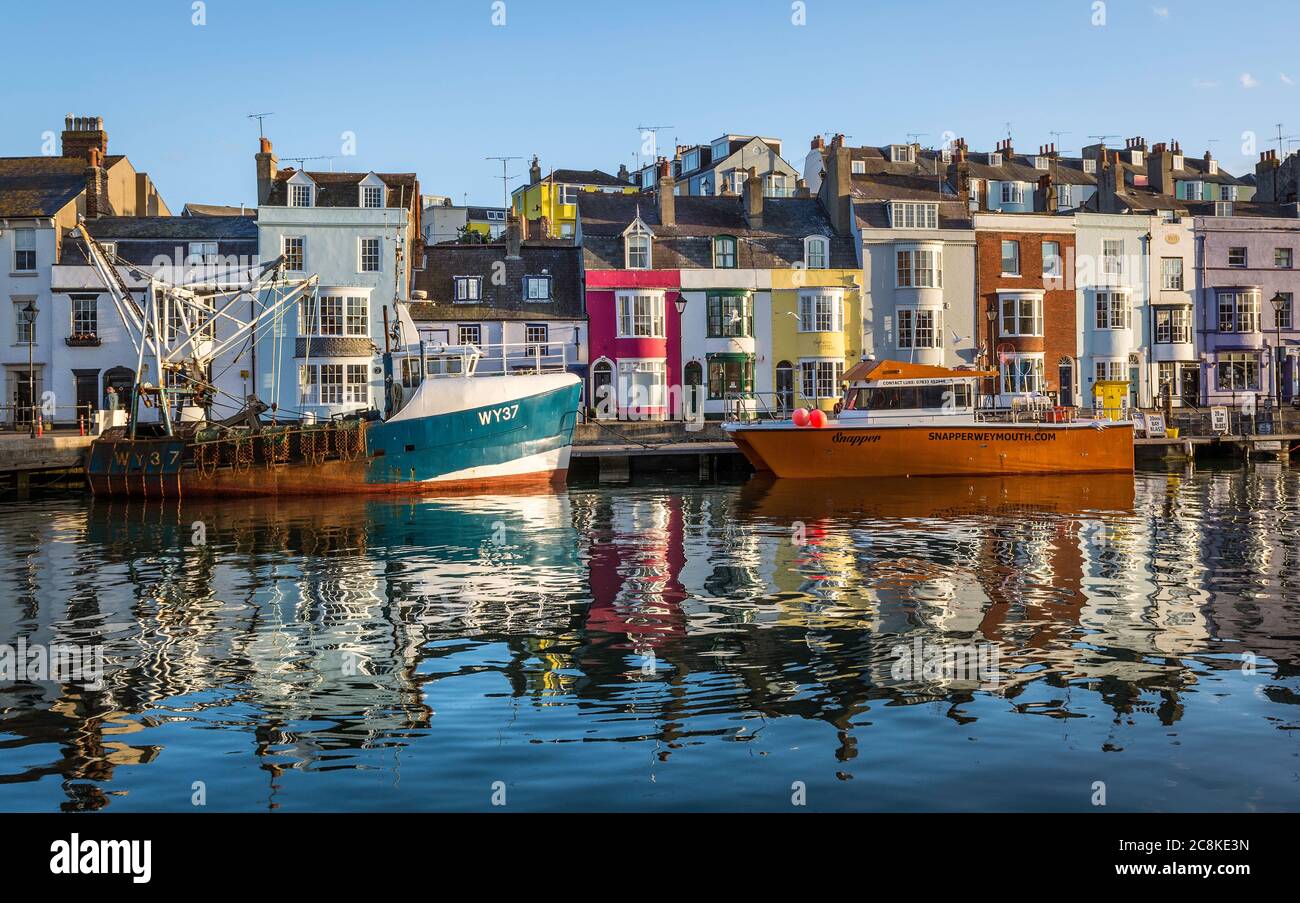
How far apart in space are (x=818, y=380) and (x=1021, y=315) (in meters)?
10.9

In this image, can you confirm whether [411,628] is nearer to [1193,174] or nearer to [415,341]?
[415,341]

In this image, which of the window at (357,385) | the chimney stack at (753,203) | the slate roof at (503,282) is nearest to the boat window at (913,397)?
the slate roof at (503,282)

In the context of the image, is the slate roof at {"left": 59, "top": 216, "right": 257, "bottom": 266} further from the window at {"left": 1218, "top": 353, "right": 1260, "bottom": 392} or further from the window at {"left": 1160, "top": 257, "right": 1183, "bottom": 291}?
the window at {"left": 1218, "top": 353, "right": 1260, "bottom": 392}

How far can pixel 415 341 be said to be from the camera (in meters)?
42.7

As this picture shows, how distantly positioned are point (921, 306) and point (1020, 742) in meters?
51.4

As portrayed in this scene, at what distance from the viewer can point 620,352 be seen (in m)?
57.4

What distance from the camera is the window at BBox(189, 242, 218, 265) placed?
182ft

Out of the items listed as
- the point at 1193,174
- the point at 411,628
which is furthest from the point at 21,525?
the point at 1193,174

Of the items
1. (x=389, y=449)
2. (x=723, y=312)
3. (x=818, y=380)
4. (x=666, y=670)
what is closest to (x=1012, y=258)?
(x=818, y=380)

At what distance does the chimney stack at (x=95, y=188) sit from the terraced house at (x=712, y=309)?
72.8ft

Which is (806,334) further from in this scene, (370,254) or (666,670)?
(666,670)

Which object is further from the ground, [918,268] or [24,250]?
[24,250]

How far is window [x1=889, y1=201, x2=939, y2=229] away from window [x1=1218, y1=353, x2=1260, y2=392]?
17884 mm

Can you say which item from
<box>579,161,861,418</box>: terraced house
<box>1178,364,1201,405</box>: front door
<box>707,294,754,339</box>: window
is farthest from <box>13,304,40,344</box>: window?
<box>1178,364,1201,405</box>: front door
